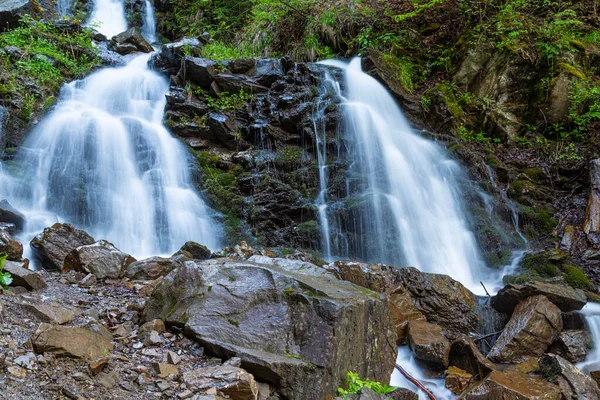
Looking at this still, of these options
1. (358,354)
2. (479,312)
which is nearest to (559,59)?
(479,312)

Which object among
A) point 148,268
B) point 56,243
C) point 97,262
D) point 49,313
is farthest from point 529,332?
point 56,243

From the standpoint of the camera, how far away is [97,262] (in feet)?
17.2

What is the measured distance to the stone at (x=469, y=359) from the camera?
4.78 metres

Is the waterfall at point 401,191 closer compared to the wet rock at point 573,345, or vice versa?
the wet rock at point 573,345

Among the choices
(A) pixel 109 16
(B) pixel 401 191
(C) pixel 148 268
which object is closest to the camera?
(C) pixel 148 268

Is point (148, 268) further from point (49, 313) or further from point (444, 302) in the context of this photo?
point (444, 302)

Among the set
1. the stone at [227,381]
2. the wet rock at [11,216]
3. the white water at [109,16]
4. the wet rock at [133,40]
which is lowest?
the stone at [227,381]

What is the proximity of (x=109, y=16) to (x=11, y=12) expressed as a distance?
6.89 meters

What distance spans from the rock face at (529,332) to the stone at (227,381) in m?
3.87

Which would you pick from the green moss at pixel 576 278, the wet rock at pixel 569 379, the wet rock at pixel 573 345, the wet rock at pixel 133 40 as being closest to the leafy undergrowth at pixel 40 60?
the wet rock at pixel 133 40

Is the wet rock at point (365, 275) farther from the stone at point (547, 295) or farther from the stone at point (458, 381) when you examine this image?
the stone at point (547, 295)

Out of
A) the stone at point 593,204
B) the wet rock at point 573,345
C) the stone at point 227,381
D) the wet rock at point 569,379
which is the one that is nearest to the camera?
the stone at point 227,381

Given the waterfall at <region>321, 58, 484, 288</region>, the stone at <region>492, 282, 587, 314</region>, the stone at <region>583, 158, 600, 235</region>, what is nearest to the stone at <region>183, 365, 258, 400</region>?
the stone at <region>492, 282, 587, 314</region>

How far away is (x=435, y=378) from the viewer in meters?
4.91
